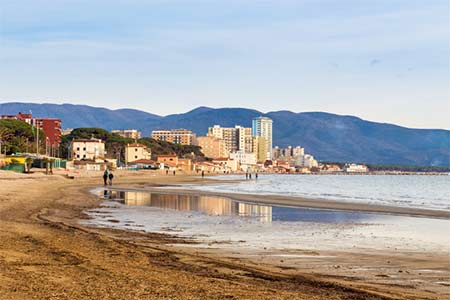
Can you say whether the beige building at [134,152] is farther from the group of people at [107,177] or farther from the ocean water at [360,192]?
the group of people at [107,177]

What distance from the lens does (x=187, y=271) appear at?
406 inches

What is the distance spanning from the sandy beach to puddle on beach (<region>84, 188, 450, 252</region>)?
53.4 inches

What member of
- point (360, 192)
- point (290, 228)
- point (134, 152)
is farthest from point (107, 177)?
point (134, 152)

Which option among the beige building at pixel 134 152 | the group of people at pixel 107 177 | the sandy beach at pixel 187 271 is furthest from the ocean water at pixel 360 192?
the beige building at pixel 134 152

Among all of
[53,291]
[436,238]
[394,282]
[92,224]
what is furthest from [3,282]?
[436,238]

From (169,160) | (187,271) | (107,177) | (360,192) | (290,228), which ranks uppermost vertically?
(169,160)

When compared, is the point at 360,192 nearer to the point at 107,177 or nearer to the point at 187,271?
the point at 107,177

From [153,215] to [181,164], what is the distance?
6284 inches

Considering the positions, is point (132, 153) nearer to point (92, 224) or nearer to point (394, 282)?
point (92, 224)

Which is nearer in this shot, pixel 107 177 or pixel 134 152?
pixel 107 177

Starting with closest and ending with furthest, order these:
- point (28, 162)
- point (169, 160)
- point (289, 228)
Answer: point (289, 228), point (28, 162), point (169, 160)

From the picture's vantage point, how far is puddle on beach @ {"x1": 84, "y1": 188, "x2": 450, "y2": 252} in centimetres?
1636

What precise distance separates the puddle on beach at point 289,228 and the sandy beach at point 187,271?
1.36m

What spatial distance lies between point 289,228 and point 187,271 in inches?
440
